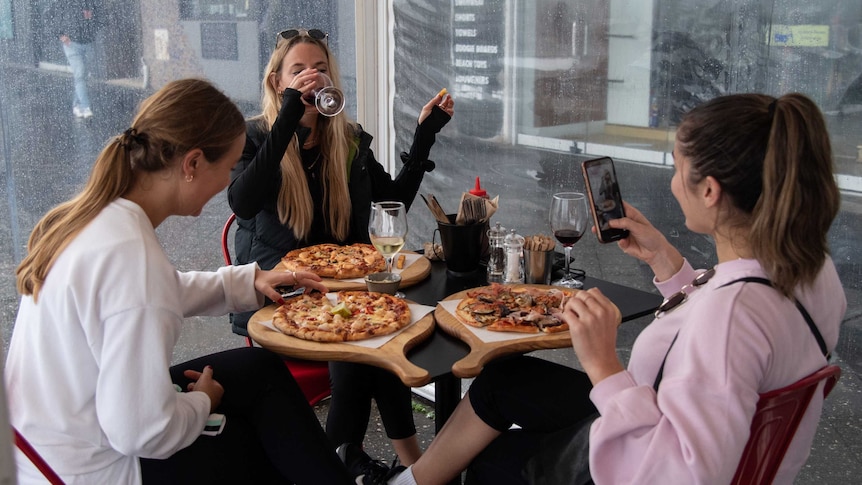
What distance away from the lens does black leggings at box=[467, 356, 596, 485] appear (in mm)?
1940

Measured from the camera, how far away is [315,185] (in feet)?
9.62

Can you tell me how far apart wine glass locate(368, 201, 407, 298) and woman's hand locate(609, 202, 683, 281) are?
603mm

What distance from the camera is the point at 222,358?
2.15 meters

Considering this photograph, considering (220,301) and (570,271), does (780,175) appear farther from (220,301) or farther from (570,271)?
(220,301)

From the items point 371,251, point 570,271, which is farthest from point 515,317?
→ point 371,251

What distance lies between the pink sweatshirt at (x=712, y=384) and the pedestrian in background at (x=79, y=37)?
230 centimetres

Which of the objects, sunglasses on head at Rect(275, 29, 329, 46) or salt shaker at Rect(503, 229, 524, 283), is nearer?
salt shaker at Rect(503, 229, 524, 283)

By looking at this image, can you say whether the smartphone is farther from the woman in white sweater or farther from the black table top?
the woman in white sweater

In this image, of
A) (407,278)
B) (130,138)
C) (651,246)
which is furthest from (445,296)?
(130,138)

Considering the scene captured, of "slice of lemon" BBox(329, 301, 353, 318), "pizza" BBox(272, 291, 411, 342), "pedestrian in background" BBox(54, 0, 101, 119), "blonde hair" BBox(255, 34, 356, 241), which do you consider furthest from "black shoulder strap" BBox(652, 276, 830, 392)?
"pedestrian in background" BBox(54, 0, 101, 119)

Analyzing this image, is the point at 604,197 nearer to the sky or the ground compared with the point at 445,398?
nearer to the sky

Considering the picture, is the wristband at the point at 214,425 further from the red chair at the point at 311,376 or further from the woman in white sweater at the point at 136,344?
the red chair at the point at 311,376

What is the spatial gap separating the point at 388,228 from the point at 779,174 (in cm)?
118

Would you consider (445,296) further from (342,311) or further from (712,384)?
(712,384)
